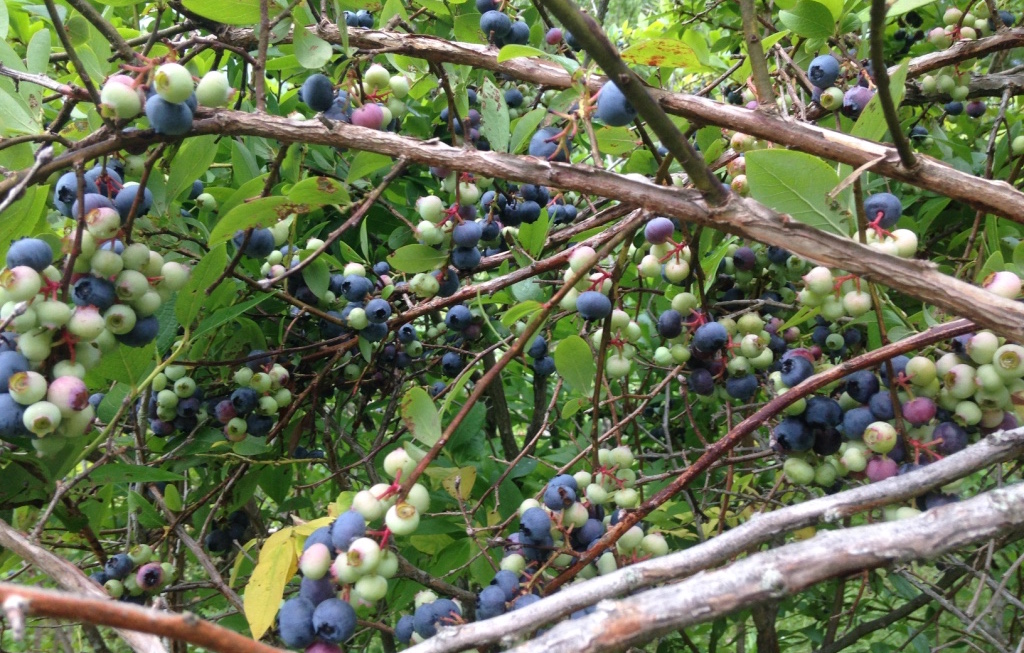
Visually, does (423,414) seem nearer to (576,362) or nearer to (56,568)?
(576,362)

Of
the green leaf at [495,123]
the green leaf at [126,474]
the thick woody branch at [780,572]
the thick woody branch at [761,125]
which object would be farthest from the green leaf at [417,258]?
the thick woody branch at [780,572]

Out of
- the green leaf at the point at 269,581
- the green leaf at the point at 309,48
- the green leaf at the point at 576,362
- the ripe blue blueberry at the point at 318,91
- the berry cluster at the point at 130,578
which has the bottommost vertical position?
the berry cluster at the point at 130,578

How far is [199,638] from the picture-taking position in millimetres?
592

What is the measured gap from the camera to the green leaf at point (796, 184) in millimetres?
1039

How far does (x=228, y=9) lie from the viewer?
125 centimetres

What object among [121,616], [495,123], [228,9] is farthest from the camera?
[495,123]

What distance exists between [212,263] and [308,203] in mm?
204

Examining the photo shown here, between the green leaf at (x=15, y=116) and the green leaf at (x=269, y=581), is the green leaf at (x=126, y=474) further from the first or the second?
the green leaf at (x=15, y=116)

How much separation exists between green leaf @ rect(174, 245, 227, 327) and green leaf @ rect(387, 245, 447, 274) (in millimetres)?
358

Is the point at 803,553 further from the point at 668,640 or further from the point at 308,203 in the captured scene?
the point at 668,640

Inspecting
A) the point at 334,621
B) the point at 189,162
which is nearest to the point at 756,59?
the point at 189,162

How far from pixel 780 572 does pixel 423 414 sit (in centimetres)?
65

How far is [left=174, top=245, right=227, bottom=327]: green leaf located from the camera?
1.34 m

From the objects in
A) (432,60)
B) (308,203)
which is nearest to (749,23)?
(432,60)
